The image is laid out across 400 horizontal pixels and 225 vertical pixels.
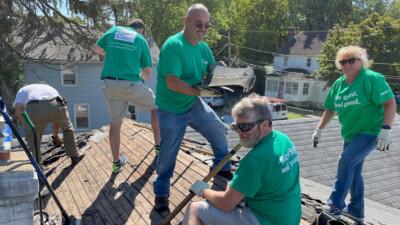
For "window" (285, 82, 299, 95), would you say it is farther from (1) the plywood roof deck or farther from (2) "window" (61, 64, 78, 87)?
(1) the plywood roof deck

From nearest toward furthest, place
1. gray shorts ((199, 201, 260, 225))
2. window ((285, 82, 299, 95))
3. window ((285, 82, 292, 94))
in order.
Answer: gray shorts ((199, 201, 260, 225)), window ((285, 82, 299, 95)), window ((285, 82, 292, 94))

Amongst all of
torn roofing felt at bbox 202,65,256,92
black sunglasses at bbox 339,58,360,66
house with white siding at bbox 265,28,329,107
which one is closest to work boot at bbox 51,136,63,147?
torn roofing felt at bbox 202,65,256,92

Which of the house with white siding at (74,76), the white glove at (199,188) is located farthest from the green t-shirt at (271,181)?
the house with white siding at (74,76)

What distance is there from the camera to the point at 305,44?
125ft

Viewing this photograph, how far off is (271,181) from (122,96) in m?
2.45

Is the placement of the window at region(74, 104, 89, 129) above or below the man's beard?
below

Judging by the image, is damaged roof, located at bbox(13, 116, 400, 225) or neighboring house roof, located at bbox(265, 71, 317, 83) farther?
neighboring house roof, located at bbox(265, 71, 317, 83)

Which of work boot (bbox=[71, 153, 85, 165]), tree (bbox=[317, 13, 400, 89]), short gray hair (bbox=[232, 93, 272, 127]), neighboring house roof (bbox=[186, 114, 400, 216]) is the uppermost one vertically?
tree (bbox=[317, 13, 400, 89])

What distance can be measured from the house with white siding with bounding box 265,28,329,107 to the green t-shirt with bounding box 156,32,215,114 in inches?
1267

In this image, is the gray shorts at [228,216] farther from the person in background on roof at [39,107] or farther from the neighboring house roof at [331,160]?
the neighboring house roof at [331,160]

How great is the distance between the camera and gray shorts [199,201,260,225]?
2.36 meters

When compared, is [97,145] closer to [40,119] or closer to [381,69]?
[40,119]

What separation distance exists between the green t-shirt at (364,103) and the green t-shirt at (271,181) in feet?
4.87

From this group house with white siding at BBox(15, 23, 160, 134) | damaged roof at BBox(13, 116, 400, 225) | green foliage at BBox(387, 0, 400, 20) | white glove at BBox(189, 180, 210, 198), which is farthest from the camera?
green foliage at BBox(387, 0, 400, 20)
